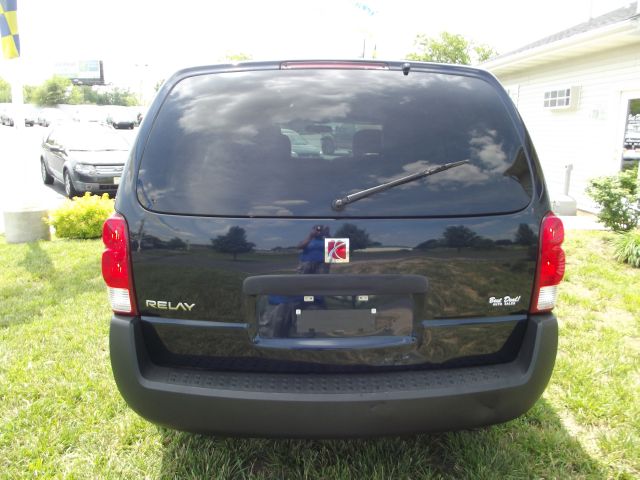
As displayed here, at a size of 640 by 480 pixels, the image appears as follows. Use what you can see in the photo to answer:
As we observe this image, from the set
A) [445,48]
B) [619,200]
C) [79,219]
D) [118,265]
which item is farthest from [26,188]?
[445,48]

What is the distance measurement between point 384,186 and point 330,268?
388 mm

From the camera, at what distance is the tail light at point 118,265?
1.98 metres

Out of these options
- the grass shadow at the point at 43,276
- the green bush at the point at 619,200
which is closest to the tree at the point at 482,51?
the green bush at the point at 619,200

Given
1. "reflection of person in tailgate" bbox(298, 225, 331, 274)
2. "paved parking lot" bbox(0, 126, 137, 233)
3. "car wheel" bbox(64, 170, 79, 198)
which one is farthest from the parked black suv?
"car wheel" bbox(64, 170, 79, 198)

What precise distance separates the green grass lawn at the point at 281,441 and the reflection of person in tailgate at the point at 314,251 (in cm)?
110

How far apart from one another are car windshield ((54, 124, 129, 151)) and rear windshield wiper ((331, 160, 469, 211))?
1049cm

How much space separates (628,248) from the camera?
19.5 feet

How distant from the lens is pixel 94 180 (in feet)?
32.8

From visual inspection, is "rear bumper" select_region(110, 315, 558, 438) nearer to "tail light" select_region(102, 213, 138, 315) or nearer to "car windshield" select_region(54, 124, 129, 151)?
"tail light" select_region(102, 213, 138, 315)

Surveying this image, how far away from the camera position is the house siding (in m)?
9.12

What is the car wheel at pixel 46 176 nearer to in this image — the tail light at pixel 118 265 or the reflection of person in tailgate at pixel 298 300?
the tail light at pixel 118 265

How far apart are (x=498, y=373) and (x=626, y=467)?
3.45 ft

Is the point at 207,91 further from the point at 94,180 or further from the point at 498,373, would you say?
the point at 94,180

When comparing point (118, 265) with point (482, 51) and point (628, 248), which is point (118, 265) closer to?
point (628, 248)
